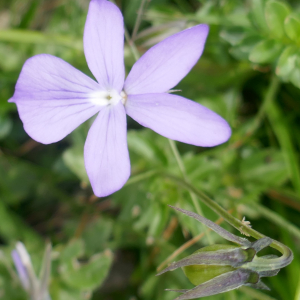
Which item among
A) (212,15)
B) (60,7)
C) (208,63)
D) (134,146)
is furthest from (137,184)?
(60,7)

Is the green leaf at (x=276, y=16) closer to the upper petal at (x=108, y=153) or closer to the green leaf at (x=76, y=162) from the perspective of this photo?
the upper petal at (x=108, y=153)

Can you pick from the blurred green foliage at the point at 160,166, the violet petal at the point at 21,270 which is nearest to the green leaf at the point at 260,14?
the blurred green foliage at the point at 160,166

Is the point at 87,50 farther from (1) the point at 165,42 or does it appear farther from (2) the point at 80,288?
(2) the point at 80,288

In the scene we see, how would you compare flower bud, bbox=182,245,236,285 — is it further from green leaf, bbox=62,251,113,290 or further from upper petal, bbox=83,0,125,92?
green leaf, bbox=62,251,113,290

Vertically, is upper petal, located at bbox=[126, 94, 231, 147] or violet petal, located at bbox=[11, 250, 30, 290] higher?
upper petal, located at bbox=[126, 94, 231, 147]

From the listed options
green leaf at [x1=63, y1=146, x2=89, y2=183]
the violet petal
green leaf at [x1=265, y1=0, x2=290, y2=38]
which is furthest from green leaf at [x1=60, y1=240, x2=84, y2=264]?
green leaf at [x1=265, y1=0, x2=290, y2=38]

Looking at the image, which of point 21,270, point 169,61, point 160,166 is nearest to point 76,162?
point 160,166
